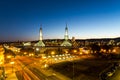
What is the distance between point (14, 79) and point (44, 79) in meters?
7.46

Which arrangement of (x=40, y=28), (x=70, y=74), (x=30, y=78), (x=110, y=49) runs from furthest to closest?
(x=40, y=28) → (x=110, y=49) → (x=70, y=74) → (x=30, y=78)

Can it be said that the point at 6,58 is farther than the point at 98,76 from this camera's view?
Yes

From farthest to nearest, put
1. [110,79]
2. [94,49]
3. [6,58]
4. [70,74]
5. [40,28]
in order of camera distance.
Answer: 1. [40,28]
2. [94,49]
3. [6,58]
4. [70,74]
5. [110,79]

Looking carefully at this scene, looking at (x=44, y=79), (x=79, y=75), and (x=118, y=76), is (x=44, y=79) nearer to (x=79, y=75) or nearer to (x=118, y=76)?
(x=79, y=75)

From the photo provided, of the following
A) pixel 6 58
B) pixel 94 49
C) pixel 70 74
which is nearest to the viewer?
pixel 70 74

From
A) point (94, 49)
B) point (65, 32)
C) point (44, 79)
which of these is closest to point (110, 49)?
point (94, 49)

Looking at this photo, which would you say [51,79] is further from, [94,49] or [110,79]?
[94,49]

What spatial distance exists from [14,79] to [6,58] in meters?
30.5

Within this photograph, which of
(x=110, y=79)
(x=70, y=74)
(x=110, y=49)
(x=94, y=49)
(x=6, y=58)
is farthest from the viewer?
(x=110, y=49)

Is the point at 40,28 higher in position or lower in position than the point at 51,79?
higher

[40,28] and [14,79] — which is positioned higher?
[40,28]

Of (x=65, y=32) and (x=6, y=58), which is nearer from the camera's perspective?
(x=6, y=58)

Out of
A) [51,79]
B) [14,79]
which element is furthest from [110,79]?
[14,79]

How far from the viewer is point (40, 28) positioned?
158 m
